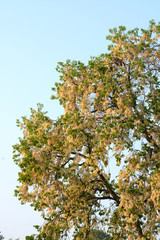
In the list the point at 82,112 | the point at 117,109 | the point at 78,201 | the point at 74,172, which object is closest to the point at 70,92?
the point at 82,112

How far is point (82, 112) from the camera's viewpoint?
1656cm

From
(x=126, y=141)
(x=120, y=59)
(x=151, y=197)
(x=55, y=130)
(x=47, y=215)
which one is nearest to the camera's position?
(x=151, y=197)

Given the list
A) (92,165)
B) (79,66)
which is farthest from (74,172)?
(79,66)

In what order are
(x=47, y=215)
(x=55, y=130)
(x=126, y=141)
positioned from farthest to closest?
(x=55, y=130), (x=47, y=215), (x=126, y=141)

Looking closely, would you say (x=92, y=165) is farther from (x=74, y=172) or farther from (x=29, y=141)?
(x=29, y=141)

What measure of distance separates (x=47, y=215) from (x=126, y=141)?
5346mm

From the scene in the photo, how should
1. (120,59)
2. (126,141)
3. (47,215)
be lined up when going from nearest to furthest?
(126,141), (47,215), (120,59)

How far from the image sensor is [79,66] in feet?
59.3

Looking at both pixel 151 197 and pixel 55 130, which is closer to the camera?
pixel 151 197

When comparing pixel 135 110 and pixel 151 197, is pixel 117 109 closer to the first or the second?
pixel 135 110

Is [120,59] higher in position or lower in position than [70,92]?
higher

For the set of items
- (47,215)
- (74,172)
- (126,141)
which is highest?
(126,141)

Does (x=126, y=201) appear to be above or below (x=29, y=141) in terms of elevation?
below

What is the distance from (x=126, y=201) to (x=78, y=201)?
3.11 meters
